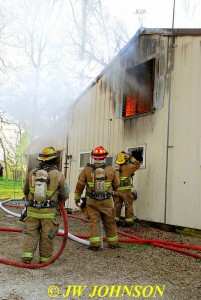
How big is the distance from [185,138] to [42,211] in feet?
13.2

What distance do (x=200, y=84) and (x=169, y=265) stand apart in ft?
13.9

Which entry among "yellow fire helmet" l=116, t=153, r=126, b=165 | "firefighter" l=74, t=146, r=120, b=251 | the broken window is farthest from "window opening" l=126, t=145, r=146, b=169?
"firefighter" l=74, t=146, r=120, b=251

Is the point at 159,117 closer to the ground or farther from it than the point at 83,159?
farther from it

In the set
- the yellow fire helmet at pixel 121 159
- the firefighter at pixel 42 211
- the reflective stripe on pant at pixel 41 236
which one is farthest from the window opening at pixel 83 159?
the reflective stripe on pant at pixel 41 236

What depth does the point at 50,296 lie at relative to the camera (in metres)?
3.62

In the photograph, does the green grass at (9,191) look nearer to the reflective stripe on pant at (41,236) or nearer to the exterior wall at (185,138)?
the exterior wall at (185,138)

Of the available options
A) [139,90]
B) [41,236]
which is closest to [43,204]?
[41,236]

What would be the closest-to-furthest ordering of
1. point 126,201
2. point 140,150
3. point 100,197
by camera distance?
point 100,197, point 126,201, point 140,150

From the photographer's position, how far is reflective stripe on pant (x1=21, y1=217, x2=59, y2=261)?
16.2 ft

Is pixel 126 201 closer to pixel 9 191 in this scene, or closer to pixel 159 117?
pixel 159 117

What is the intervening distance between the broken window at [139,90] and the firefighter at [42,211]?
14.0 ft

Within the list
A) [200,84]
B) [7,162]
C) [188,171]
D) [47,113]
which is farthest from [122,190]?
[7,162]

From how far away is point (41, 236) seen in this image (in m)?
5.00

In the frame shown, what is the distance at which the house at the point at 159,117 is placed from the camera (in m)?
7.65
